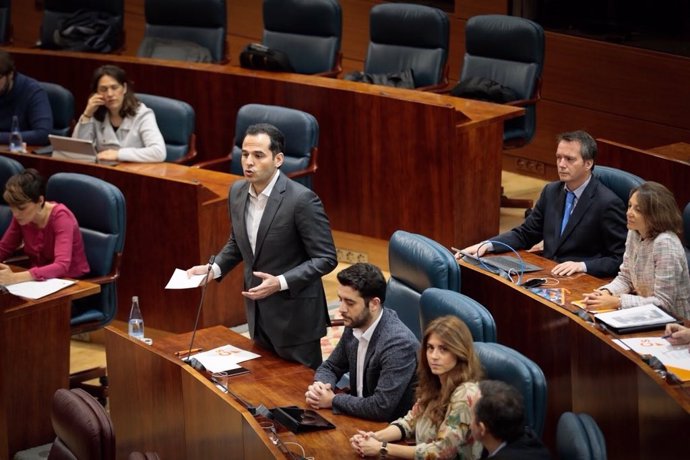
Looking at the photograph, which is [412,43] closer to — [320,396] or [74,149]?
[74,149]

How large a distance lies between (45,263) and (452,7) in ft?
12.2

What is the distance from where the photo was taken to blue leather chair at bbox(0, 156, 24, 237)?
572cm

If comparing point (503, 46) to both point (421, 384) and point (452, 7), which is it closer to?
point (452, 7)

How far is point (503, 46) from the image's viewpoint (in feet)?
22.6

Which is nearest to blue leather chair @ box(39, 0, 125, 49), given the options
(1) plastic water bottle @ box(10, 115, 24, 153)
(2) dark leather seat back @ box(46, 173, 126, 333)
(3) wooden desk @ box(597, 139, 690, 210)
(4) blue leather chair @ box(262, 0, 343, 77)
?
(4) blue leather chair @ box(262, 0, 343, 77)

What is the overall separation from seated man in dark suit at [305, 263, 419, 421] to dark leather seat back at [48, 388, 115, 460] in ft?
2.24

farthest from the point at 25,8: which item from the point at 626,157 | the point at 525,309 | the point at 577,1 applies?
the point at 525,309

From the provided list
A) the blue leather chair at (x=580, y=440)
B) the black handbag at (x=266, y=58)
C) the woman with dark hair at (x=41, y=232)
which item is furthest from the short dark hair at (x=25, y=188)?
the blue leather chair at (x=580, y=440)

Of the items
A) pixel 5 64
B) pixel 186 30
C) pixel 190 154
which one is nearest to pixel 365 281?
pixel 190 154

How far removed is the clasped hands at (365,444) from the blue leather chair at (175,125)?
3.28 m

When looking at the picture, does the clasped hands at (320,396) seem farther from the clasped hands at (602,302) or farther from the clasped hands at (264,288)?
the clasped hands at (602,302)

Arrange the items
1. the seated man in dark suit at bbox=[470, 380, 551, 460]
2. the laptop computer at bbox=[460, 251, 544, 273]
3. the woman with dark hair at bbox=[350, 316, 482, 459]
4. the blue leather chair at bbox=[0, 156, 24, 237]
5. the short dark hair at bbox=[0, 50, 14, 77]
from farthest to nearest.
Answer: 1. the short dark hair at bbox=[0, 50, 14, 77]
2. the blue leather chair at bbox=[0, 156, 24, 237]
3. the laptop computer at bbox=[460, 251, 544, 273]
4. the woman with dark hair at bbox=[350, 316, 482, 459]
5. the seated man in dark suit at bbox=[470, 380, 551, 460]

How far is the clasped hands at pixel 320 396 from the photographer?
12.3 feet

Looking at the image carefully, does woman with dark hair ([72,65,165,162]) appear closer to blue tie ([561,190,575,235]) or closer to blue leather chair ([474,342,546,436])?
blue tie ([561,190,575,235])
